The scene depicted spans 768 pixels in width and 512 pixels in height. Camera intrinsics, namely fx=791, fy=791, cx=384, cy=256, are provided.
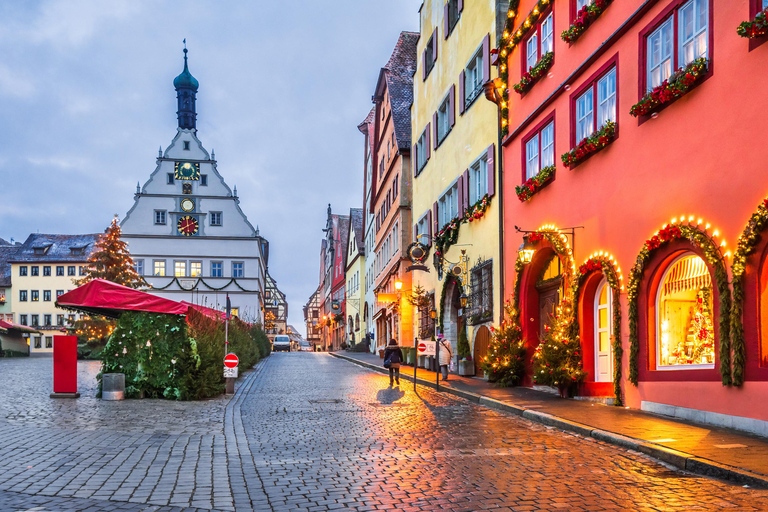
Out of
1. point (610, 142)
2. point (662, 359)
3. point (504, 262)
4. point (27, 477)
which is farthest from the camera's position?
point (504, 262)

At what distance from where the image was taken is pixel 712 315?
39.7 ft

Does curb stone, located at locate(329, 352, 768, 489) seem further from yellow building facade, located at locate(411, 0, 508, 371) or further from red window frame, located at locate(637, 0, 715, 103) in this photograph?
yellow building facade, located at locate(411, 0, 508, 371)

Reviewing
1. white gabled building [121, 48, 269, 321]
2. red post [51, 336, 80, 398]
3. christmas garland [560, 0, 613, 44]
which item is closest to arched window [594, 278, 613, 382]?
christmas garland [560, 0, 613, 44]

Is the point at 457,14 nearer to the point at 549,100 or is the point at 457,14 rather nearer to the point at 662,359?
the point at 549,100

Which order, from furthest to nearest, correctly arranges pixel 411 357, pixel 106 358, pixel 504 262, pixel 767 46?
pixel 411 357
pixel 504 262
pixel 106 358
pixel 767 46

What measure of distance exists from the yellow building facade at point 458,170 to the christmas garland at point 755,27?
38.3 feet

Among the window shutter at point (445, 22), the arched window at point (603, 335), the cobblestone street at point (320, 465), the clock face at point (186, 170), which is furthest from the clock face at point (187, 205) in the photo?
the arched window at point (603, 335)

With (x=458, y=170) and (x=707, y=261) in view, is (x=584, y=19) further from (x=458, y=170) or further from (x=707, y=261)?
(x=458, y=170)

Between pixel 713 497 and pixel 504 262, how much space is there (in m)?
15.0

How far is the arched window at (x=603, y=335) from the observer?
16.1 m

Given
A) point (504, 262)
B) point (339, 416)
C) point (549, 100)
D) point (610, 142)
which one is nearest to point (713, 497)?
point (339, 416)

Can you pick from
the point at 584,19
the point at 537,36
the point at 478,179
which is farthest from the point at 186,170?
the point at 584,19

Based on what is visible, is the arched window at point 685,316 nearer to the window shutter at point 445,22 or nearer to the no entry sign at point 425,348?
the no entry sign at point 425,348

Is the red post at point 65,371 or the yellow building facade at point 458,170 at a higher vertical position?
the yellow building facade at point 458,170
